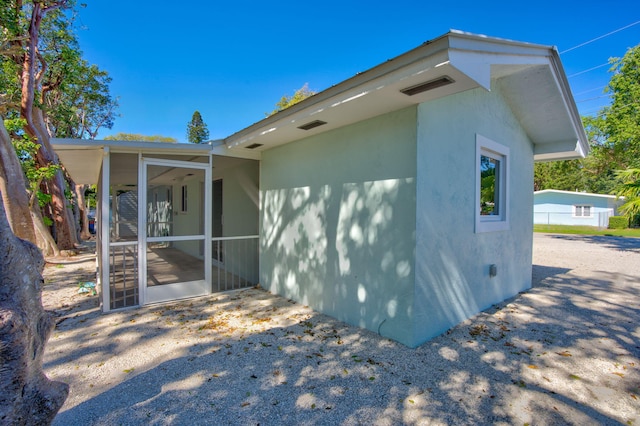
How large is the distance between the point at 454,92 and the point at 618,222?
32757mm

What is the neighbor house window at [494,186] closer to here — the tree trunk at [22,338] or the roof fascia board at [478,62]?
the roof fascia board at [478,62]

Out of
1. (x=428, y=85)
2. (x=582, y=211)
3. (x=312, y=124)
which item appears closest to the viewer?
(x=428, y=85)

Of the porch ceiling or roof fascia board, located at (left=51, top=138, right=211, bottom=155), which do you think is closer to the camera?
roof fascia board, located at (left=51, top=138, right=211, bottom=155)

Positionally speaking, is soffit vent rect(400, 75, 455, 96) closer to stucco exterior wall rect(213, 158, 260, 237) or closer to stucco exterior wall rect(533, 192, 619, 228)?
stucco exterior wall rect(213, 158, 260, 237)

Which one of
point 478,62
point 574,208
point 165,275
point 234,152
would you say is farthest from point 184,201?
→ point 574,208

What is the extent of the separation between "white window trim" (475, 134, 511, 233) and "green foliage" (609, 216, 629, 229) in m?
29.0

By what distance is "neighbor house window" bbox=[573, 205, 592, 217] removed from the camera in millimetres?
27516

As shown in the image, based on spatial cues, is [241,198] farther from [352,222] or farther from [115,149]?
[352,222]

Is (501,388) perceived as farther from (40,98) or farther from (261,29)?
(40,98)

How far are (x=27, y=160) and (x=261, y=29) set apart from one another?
9.50 meters

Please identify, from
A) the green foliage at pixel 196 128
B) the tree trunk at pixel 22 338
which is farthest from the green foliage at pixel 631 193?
the green foliage at pixel 196 128

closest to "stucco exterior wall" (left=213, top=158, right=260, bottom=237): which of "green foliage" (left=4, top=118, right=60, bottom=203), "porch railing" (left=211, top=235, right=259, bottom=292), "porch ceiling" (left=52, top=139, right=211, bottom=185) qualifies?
"porch railing" (left=211, top=235, right=259, bottom=292)

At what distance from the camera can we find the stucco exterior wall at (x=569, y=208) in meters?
26.7

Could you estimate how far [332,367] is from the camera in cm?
317
